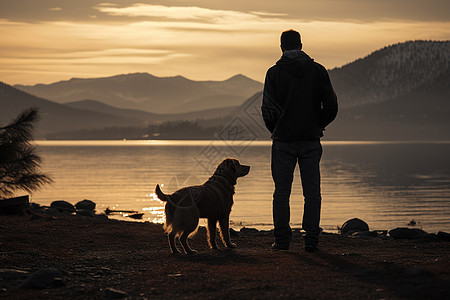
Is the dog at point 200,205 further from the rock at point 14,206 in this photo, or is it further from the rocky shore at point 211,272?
the rock at point 14,206

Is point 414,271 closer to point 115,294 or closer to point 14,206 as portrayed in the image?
point 115,294

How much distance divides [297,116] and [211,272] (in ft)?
9.44

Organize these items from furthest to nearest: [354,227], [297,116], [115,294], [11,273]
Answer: [354,227]
[297,116]
[11,273]
[115,294]

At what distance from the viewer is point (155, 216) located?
78.9 ft

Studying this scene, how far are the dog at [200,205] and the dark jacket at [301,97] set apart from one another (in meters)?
1.59

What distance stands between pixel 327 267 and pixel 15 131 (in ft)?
24.8

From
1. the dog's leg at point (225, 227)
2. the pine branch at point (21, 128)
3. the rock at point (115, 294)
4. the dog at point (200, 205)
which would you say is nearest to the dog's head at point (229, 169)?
the dog at point (200, 205)

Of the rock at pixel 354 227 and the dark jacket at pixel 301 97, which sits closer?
the dark jacket at pixel 301 97

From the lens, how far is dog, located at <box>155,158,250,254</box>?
9.83m

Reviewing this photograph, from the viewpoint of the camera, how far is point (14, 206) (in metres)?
16.6

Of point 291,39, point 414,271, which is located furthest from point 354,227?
point 414,271

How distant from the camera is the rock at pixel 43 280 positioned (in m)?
7.12

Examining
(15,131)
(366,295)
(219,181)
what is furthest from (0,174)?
(366,295)

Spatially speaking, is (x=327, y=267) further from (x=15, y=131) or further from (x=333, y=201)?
(x=333, y=201)
